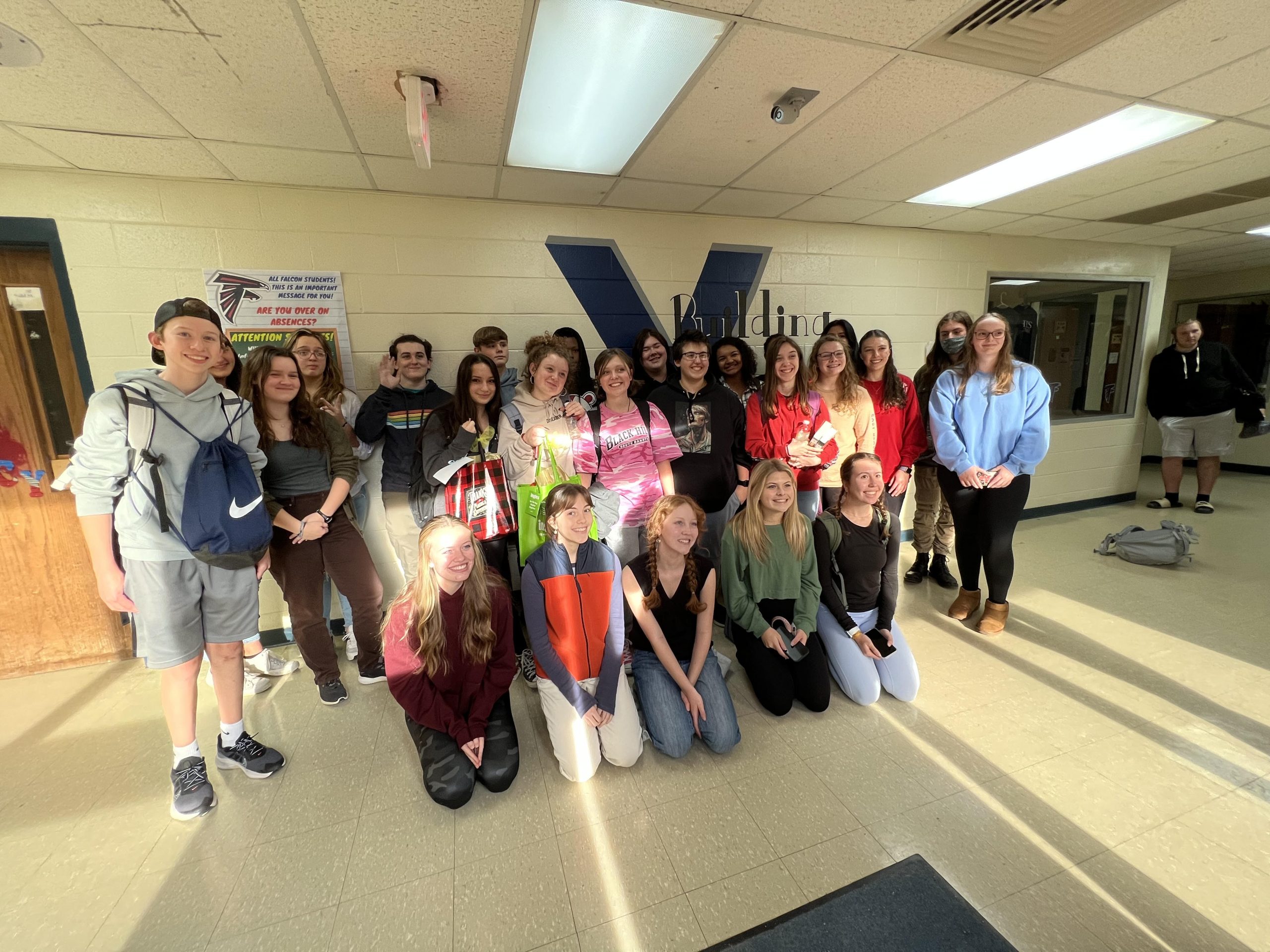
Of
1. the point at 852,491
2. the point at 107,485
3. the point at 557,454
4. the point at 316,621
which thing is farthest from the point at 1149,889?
the point at 107,485

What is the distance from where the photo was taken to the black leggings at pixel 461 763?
175 cm

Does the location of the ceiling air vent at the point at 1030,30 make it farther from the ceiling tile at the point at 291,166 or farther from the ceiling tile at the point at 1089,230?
the ceiling tile at the point at 1089,230

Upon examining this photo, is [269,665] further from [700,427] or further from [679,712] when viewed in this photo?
[700,427]

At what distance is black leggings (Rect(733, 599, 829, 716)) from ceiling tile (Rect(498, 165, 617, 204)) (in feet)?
7.79

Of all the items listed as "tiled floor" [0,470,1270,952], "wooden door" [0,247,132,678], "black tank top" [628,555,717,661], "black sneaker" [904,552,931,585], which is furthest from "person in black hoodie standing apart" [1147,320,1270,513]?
"wooden door" [0,247,132,678]

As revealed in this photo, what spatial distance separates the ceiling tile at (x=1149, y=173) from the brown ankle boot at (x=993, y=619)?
2.51m

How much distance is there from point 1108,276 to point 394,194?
6057 mm

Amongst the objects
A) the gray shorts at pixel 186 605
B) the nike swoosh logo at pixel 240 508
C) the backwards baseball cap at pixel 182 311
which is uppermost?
the backwards baseball cap at pixel 182 311

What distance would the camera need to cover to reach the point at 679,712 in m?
2.00

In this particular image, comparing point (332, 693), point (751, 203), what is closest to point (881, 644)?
point (332, 693)

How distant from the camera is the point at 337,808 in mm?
1789

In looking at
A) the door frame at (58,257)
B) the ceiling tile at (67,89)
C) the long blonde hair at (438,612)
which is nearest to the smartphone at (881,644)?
the long blonde hair at (438,612)

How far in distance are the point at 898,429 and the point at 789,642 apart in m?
1.56

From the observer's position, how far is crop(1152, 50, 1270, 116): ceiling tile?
6.22ft
